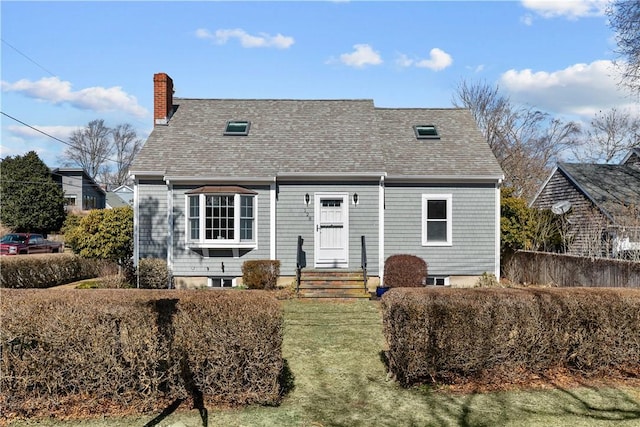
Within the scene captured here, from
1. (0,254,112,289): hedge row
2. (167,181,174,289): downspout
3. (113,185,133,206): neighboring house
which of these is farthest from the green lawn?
(113,185,133,206): neighboring house

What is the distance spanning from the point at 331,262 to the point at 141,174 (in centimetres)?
663

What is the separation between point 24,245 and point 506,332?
32.6 m

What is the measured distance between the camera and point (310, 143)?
1631cm

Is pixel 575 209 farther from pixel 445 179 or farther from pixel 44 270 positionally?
pixel 44 270

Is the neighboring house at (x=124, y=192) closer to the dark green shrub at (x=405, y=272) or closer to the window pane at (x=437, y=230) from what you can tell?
the window pane at (x=437, y=230)

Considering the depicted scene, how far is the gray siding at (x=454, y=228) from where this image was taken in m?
15.4

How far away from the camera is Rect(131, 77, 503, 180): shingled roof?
49.8ft

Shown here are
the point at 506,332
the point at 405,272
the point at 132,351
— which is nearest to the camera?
the point at 132,351

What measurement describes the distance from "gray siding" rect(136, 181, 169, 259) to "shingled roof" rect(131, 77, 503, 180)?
62 centimetres

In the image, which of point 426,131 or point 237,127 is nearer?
point 237,127

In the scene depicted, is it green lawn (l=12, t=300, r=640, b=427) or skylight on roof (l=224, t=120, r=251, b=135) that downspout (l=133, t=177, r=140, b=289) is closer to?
skylight on roof (l=224, t=120, r=251, b=135)

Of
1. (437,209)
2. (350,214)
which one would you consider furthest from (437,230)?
(350,214)

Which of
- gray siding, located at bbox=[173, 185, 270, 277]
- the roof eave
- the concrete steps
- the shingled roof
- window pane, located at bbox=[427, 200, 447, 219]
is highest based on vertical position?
the shingled roof

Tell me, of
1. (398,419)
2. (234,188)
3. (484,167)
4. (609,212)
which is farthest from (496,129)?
(398,419)
